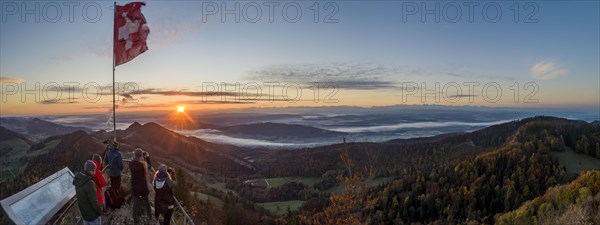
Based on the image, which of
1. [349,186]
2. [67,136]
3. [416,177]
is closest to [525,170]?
[416,177]

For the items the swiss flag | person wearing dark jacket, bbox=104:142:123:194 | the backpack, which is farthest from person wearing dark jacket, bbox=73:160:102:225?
the swiss flag

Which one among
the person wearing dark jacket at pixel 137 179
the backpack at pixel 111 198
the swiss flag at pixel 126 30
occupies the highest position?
the swiss flag at pixel 126 30

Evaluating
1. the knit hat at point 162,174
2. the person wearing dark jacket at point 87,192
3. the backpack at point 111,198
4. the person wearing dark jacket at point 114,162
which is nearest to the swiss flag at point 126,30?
the person wearing dark jacket at point 114,162

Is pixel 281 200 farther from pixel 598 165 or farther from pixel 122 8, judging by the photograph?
pixel 122 8

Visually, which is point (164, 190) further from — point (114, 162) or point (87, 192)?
point (87, 192)

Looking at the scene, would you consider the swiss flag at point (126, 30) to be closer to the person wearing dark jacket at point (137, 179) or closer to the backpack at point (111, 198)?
the backpack at point (111, 198)

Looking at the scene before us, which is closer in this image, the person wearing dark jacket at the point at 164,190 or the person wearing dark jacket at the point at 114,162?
the person wearing dark jacket at the point at 164,190

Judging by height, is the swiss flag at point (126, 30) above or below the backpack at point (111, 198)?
above

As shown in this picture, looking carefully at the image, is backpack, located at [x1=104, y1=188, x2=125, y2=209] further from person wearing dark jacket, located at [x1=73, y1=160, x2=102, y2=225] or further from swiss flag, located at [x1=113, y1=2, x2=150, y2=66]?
swiss flag, located at [x1=113, y1=2, x2=150, y2=66]

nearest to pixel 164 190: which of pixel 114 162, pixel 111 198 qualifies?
pixel 114 162
